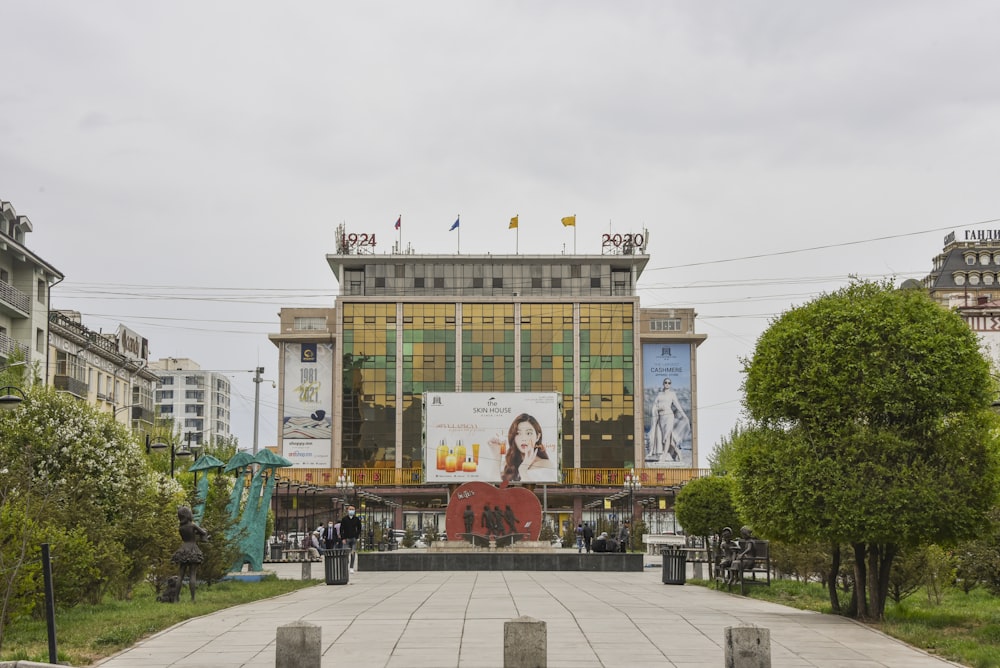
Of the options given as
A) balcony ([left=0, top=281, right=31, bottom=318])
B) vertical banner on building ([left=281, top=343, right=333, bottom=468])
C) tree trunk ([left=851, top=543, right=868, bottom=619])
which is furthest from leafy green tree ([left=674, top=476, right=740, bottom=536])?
vertical banner on building ([left=281, top=343, right=333, bottom=468])

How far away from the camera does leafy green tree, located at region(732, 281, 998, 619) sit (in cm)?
1805

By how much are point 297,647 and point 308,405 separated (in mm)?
89630

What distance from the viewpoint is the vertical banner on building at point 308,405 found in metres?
98.4

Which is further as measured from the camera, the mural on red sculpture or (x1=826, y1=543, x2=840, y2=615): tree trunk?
the mural on red sculpture

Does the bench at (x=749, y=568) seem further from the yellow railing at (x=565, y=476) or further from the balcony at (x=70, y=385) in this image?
the yellow railing at (x=565, y=476)

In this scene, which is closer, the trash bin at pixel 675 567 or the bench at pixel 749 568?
the bench at pixel 749 568

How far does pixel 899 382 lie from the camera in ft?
60.1

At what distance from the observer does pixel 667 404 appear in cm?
9981

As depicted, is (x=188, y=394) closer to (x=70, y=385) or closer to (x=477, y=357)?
(x=477, y=357)

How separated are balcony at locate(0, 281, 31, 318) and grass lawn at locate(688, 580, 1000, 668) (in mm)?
40159

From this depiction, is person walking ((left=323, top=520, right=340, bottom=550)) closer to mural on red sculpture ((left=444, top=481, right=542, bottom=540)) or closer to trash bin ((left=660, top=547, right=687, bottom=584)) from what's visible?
mural on red sculpture ((left=444, top=481, right=542, bottom=540))

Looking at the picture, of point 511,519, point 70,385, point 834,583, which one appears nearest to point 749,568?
point 834,583

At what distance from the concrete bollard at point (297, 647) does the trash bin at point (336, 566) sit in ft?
57.7

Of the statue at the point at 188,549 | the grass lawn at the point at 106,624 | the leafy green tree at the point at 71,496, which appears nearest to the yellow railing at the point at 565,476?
the leafy green tree at the point at 71,496
